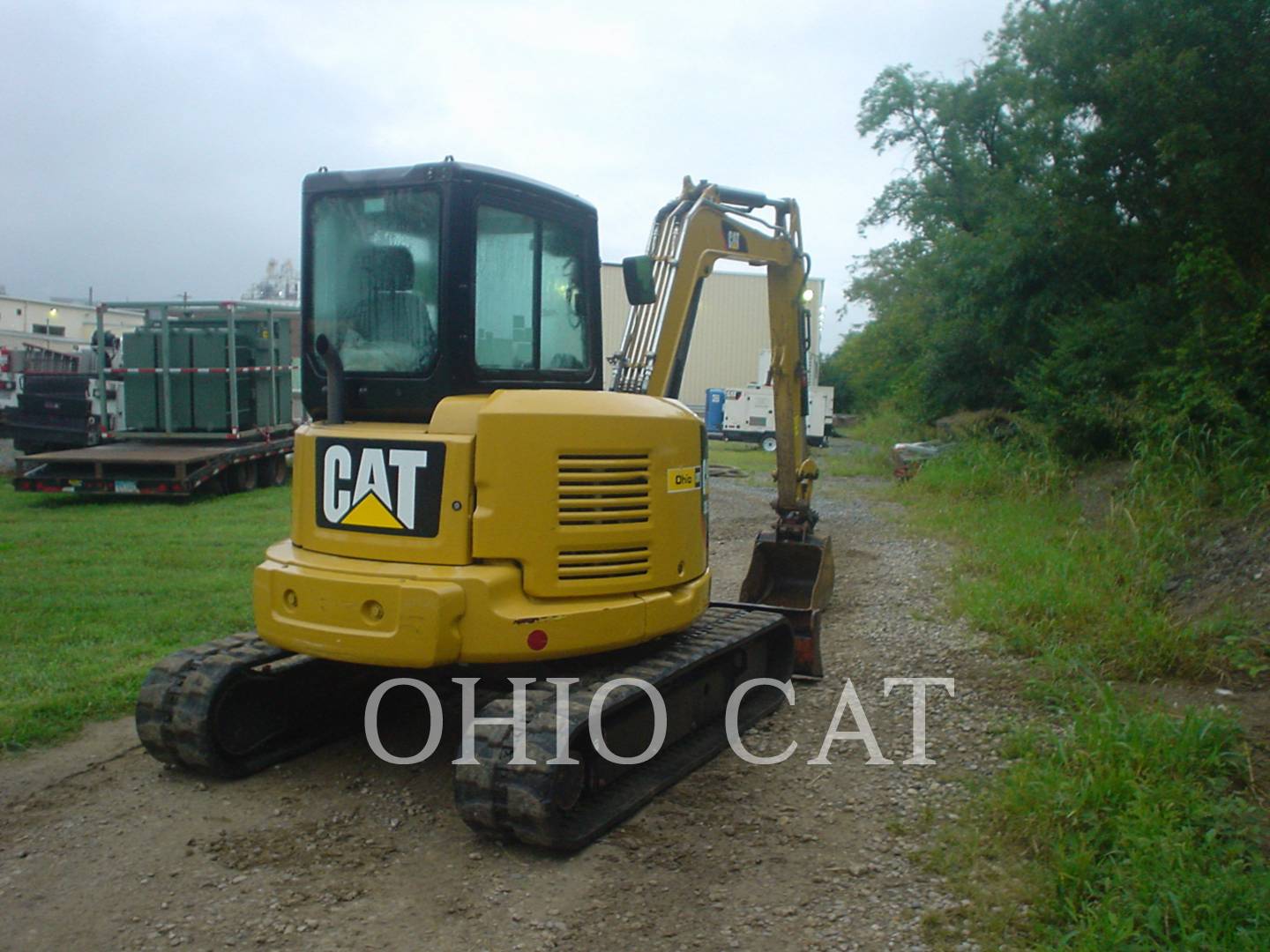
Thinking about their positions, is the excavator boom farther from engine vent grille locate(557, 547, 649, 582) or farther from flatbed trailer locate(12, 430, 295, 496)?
flatbed trailer locate(12, 430, 295, 496)

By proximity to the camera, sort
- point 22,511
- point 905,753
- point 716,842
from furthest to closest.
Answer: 1. point 22,511
2. point 905,753
3. point 716,842

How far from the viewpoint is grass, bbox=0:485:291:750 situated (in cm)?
625

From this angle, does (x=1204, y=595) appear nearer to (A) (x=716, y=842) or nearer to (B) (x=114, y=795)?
(A) (x=716, y=842)

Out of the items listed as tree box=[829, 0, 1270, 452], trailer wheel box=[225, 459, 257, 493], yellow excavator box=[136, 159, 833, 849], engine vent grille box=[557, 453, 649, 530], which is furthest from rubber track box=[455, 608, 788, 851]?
trailer wheel box=[225, 459, 257, 493]

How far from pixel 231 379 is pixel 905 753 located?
12.2 metres

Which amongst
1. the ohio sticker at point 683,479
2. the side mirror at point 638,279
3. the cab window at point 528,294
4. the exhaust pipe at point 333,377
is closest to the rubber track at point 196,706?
the exhaust pipe at point 333,377

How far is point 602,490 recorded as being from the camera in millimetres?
4965

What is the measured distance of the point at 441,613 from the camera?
454 cm

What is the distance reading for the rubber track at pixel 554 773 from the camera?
4.40 metres

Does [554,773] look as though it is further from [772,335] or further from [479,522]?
[772,335]

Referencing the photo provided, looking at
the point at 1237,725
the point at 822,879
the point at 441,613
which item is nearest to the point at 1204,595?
the point at 1237,725

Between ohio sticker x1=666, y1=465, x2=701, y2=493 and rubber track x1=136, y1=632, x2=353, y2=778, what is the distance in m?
2.00

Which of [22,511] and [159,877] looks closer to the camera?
[159,877]

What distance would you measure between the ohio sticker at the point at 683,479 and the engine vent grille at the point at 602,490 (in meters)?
0.17
